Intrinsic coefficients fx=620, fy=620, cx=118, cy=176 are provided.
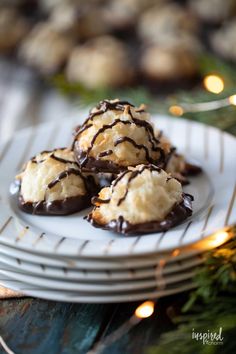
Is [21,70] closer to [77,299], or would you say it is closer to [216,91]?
[216,91]

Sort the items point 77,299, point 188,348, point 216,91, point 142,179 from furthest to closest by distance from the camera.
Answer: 1. point 216,91
2. point 142,179
3. point 77,299
4. point 188,348

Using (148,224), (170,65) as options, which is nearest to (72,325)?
(148,224)

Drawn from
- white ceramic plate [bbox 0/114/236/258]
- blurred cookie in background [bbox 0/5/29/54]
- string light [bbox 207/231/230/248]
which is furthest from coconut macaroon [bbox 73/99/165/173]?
blurred cookie in background [bbox 0/5/29/54]

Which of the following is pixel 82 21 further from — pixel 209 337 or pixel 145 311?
pixel 209 337

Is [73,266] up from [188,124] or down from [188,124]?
up

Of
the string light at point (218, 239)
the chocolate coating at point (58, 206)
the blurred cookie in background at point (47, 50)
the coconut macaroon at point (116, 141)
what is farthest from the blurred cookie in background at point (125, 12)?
the string light at point (218, 239)

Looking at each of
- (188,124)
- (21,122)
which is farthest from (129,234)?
(21,122)
